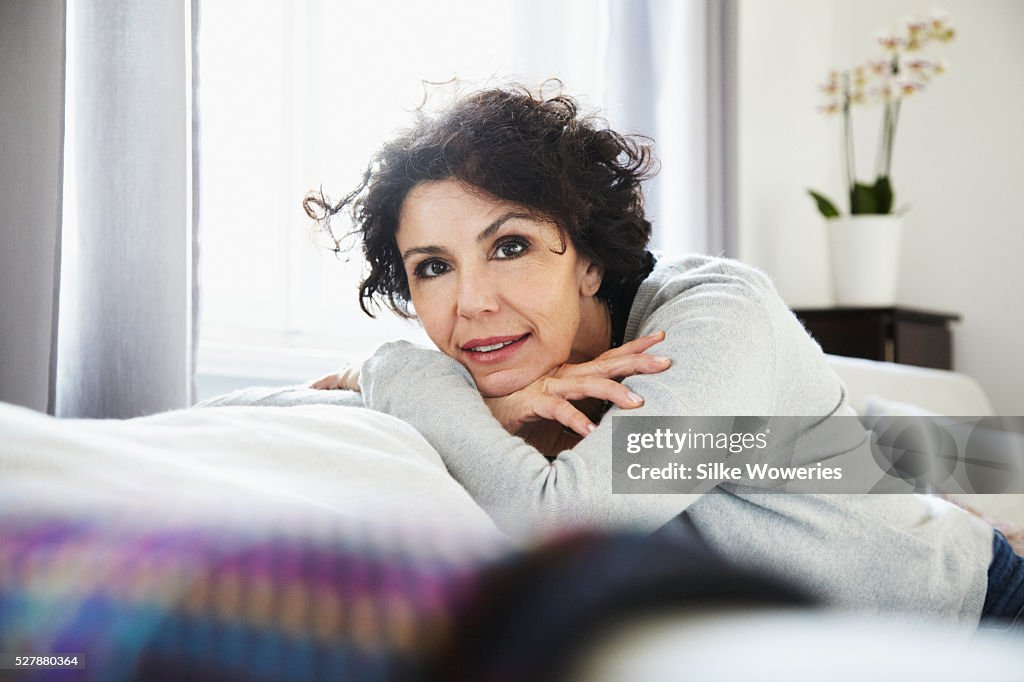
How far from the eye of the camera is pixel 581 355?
1.34 metres

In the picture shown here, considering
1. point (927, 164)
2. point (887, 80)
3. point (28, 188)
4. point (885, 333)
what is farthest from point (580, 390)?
point (927, 164)

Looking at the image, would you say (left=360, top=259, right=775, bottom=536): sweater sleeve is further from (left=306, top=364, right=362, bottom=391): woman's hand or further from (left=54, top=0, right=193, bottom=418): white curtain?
(left=54, top=0, right=193, bottom=418): white curtain

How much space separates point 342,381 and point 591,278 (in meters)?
0.37

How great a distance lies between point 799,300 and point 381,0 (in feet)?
6.31

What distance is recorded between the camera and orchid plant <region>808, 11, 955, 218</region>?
10.1 feet

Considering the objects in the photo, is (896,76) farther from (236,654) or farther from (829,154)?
(236,654)

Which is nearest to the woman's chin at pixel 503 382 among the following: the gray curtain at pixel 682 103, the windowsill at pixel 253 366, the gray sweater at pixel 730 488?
the gray sweater at pixel 730 488

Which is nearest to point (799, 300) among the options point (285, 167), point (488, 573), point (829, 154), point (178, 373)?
point (829, 154)

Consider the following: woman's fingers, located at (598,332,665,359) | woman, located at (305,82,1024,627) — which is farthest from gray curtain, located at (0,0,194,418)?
woman's fingers, located at (598,332,665,359)

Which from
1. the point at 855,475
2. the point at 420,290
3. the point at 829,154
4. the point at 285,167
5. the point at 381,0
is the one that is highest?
the point at 381,0

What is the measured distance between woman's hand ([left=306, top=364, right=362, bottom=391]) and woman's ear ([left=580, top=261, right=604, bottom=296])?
33cm

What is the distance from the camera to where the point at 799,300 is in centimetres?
364

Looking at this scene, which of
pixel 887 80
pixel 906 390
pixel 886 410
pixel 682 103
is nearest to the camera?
pixel 886 410

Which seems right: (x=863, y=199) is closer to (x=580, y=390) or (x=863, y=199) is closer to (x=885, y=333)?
(x=885, y=333)
